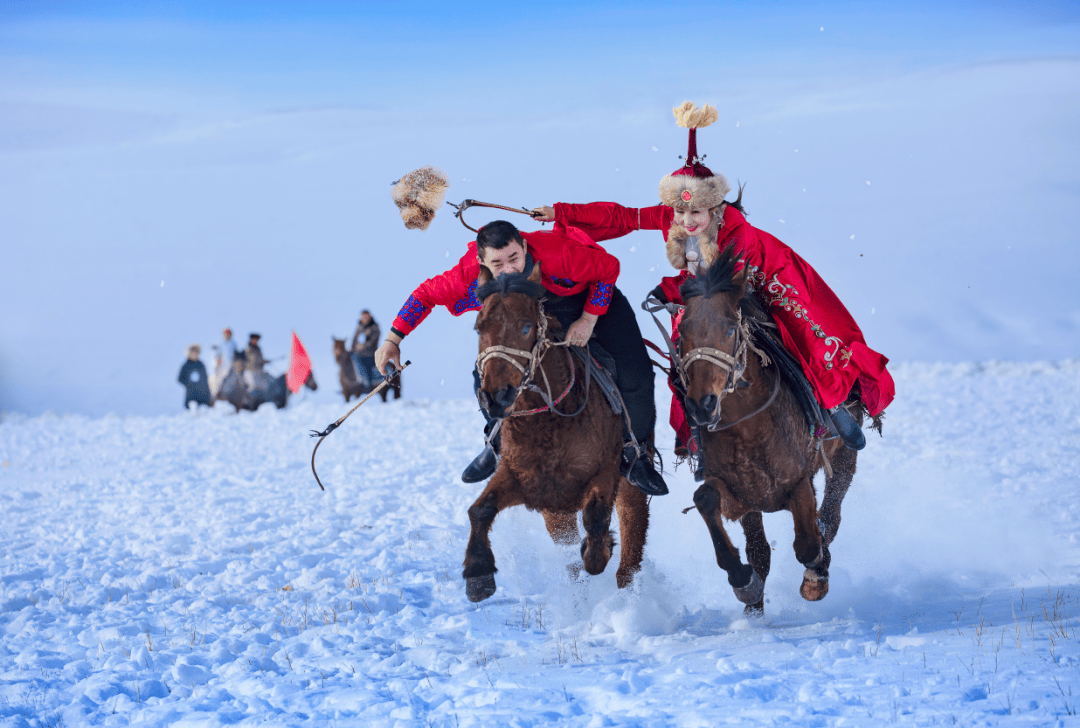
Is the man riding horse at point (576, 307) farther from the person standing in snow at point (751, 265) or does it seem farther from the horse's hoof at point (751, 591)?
the horse's hoof at point (751, 591)

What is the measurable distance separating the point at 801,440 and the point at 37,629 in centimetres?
533

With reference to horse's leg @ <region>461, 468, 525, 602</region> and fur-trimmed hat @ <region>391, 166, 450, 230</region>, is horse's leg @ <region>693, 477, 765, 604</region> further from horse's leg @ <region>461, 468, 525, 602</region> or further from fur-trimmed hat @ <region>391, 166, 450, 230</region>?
fur-trimmed hat @ <region>391, 166, 450, 230</region>

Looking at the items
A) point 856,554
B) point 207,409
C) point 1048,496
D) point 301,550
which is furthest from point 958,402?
point 207,409

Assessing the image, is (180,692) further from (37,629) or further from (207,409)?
(207,409)

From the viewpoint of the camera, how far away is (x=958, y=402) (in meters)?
16.6

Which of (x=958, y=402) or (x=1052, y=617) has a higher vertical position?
(x=958, y=402)

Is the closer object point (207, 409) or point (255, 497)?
point (255, 497)

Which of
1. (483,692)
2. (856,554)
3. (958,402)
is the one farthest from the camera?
(958,402)

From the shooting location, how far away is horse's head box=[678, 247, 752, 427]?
4520mm

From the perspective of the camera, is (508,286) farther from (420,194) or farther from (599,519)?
(599,519)

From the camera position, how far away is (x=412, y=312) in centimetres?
562

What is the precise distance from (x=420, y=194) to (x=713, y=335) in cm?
198

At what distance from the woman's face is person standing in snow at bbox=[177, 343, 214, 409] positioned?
70.7ft

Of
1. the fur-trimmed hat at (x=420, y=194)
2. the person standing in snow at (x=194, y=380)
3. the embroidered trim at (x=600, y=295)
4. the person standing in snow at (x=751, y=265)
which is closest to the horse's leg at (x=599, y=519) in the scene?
the person standing in snow at (x=751, y=265)
